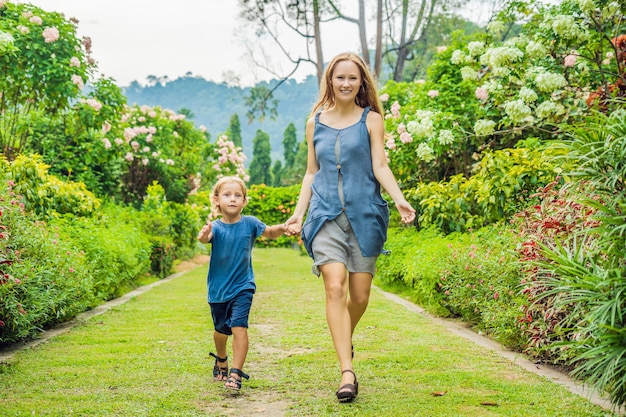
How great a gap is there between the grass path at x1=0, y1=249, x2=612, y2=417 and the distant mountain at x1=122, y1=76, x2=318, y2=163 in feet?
433

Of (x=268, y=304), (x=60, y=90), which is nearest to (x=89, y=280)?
→ (x=268, y=304)

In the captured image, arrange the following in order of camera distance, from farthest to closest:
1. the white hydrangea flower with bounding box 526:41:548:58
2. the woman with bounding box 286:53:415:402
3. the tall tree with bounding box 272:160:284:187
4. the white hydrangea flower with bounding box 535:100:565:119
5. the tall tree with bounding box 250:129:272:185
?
1. the tall tree with bounding box 250:129:272:185
2. the tall tree with bounding box 272:160:284:187
3. the white hydrangea flower with bounding box 535:100:565:119
4. the white hydrangea flower with bounding box 526:41:548:58
5. the woman with bounding box 286:53:415:402

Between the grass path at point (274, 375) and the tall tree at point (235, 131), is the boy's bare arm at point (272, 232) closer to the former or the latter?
the grass path at point (274, 375)

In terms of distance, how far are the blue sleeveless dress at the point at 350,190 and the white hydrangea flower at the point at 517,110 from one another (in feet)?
15.6

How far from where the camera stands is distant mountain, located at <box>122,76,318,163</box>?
151 metres

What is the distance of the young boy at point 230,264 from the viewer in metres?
4.47

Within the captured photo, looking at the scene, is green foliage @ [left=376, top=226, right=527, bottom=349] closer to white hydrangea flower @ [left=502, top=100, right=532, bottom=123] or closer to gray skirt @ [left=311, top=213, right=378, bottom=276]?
gray skirt @ [left=311, top=213, right=378, bottom=276]

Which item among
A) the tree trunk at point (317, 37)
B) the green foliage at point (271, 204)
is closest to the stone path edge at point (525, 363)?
the tree trunk at point (317, 37)

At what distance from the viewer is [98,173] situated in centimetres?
1340

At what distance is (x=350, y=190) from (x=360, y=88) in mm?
757

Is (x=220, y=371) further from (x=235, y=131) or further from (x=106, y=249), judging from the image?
(x=235, y=131)

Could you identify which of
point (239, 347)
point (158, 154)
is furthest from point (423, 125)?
point (158, 154)

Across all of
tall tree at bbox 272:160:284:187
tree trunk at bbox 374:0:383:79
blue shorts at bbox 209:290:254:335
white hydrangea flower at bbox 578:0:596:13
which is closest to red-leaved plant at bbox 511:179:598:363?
blue shorts at bbox 209:290:254:335

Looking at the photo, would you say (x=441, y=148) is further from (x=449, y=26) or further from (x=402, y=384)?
(x=449, y=26)
